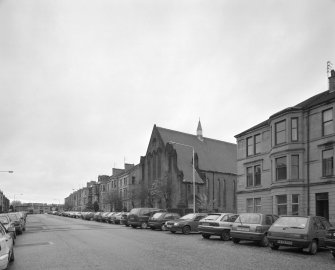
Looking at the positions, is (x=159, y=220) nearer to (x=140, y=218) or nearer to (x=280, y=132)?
(x=140, y=218)

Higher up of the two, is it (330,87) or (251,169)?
(330,87)

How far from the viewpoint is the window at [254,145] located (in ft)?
133

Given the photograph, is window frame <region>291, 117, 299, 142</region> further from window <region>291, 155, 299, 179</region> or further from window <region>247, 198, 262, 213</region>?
window <region>247, 198, 262, 213</region>

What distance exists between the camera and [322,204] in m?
32.2

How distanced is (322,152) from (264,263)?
2130 centimetres

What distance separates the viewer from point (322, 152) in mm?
32250

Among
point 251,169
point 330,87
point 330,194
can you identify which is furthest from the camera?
point 251,169

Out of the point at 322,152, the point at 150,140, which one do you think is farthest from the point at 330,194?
the point at 150,140

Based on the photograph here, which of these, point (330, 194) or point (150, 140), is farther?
point (150, 140)

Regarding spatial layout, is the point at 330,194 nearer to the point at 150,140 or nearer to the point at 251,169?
the point at 251,169

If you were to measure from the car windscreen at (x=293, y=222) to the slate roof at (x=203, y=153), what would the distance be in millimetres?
46733

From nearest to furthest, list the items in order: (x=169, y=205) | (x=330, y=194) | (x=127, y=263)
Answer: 1. (x=127, y=263)
2. (x=330, y=194)
3. (x=169, y=205)

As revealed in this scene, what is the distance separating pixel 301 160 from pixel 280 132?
9.72 feet

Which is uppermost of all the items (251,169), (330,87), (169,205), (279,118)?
(330,87)
